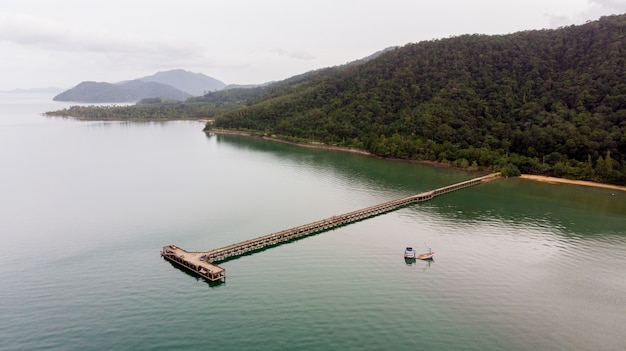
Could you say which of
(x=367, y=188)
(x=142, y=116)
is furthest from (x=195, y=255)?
(x=142, y=116)

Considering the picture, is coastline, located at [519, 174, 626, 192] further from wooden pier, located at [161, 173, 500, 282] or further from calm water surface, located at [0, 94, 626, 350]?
wooden pier, located at [161, 173, 500, 282]

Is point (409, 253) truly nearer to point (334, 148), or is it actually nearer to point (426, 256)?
point (426, 256)

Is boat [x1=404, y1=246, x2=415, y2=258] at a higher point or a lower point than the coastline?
lower

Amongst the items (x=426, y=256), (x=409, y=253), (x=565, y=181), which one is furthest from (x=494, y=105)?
(x=409, y=253)

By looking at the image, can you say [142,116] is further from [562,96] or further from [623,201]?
[623,201]

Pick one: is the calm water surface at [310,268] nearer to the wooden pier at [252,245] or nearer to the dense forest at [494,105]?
the wooden pier at [252,245]

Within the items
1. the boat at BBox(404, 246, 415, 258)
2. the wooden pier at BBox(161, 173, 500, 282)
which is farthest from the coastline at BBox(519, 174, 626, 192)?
the boat at BBox(404, 246, 415, 258)

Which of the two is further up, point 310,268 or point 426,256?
point 426,256
